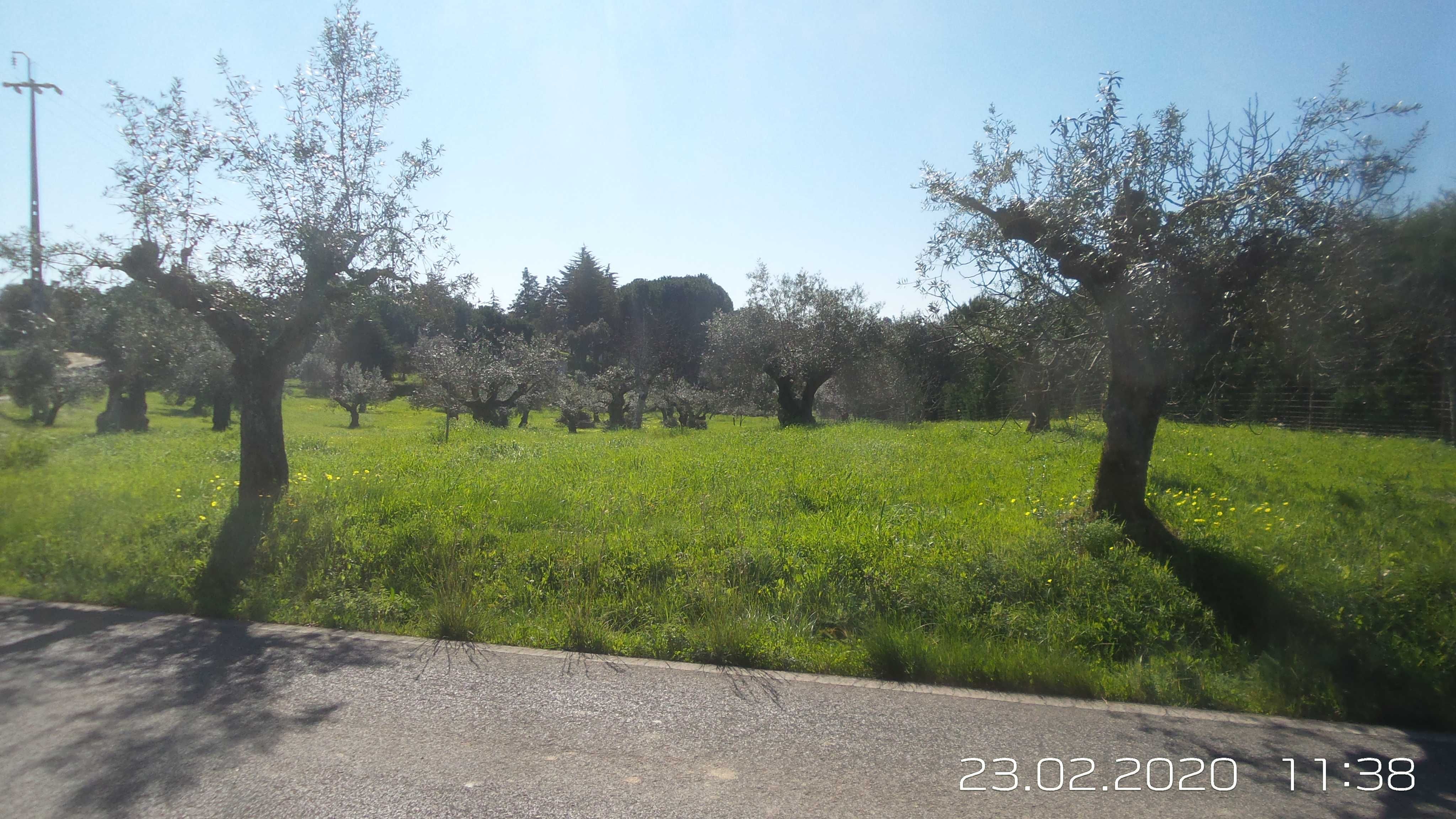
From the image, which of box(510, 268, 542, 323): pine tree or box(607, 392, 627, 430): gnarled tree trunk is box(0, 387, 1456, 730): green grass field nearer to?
box(607, 392, 627, 430): gnarled tree trunk


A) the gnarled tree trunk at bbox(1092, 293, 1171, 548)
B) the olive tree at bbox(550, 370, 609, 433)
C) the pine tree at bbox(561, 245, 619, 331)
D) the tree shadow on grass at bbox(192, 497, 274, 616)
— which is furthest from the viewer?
the pine tree at bbox(561, 245, 619, 331)

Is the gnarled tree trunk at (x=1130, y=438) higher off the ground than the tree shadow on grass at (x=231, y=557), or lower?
higher

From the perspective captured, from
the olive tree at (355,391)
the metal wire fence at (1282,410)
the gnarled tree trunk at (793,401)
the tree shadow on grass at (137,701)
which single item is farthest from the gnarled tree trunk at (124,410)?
the metal wire fence at (1282,410)

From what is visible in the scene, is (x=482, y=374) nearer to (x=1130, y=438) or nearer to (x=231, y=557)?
(x=231, y=557)

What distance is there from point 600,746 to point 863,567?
3.15 meters

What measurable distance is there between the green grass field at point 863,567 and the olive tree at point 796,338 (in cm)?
1564

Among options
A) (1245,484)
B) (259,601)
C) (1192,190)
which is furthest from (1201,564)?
(259,601)

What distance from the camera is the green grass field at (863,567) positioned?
5121 mm

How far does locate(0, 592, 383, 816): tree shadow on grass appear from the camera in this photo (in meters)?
3.54

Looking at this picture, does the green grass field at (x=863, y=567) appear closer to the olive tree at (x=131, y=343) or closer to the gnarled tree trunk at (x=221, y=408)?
the olive tree at (x=131, y=343)

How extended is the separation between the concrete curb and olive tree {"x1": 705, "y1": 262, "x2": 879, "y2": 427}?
2092 cm

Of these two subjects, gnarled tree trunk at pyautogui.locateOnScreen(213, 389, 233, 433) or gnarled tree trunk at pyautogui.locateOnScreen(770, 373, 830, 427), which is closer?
gnarled tree trunk at pyautogui.locateOnScreen(213, 389, 233, 433)

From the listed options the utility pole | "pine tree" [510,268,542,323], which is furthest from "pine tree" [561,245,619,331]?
the utility pole

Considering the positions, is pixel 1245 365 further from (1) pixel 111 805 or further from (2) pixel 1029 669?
(1) pixel 111 805
